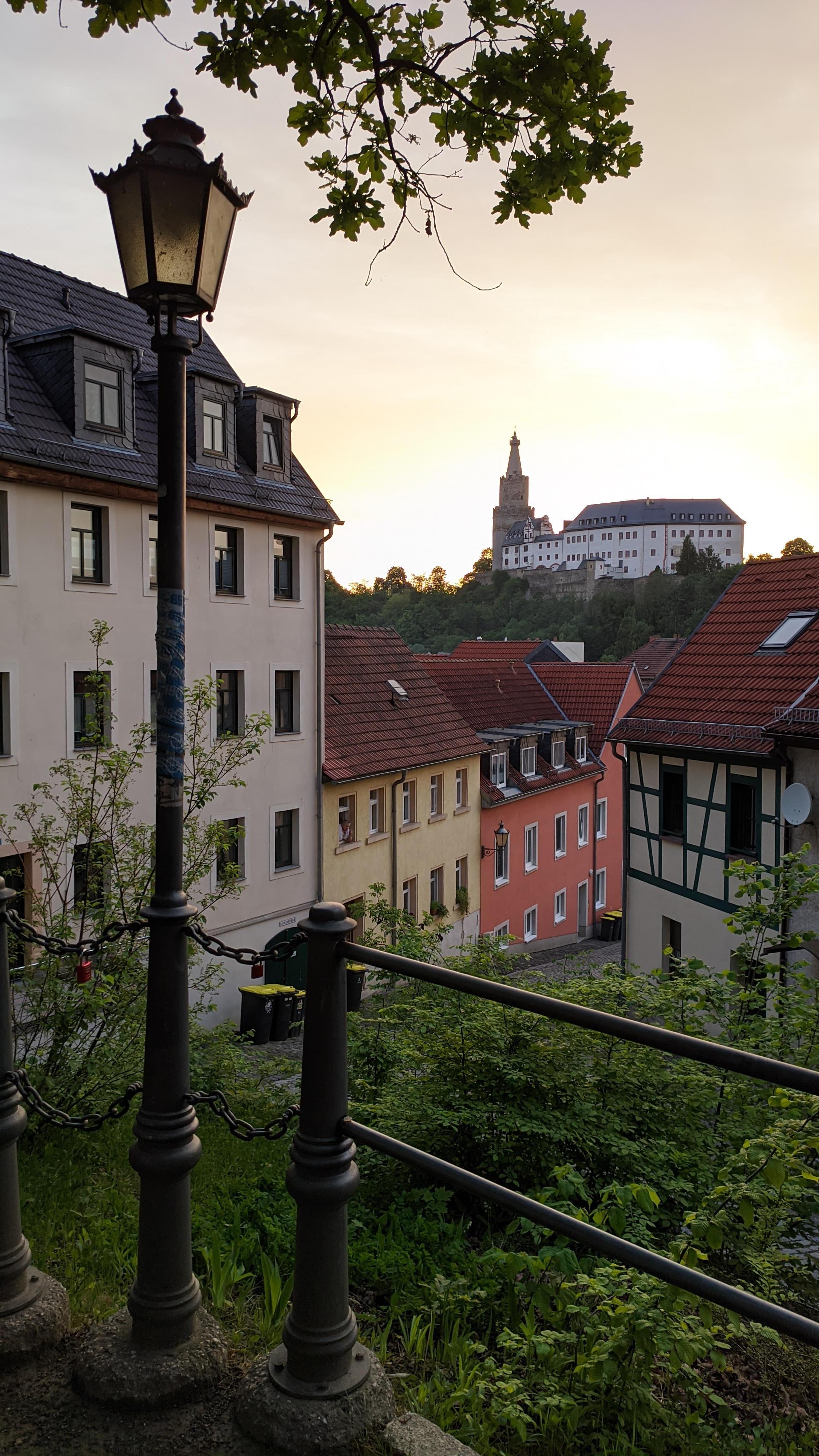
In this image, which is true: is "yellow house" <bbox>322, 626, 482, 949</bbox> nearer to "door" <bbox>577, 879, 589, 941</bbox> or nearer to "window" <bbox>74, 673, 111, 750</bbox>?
"door" <bbox>577, 879, 589, 941</bbox>

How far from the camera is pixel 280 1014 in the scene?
21031mm

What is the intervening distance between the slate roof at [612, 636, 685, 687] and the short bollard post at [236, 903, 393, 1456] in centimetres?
5535

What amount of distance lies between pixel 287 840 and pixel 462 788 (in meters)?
8.05

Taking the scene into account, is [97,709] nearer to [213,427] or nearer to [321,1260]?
[321,1260]

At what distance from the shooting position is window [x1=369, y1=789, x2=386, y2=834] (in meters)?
27.1

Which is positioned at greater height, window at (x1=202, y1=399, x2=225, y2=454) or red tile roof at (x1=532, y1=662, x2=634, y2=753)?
window at (x1=202, y1=399, x2=225, y2=454)

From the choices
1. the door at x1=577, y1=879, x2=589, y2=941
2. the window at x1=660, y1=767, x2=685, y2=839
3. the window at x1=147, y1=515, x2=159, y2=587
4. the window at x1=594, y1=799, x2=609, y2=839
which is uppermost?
the window at x1=147, y1=515, x2=159, y2=587

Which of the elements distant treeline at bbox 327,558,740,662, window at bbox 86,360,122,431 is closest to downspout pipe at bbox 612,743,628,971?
window at bbox 86,360,122,431

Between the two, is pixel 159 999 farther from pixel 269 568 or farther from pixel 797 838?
pixel 269 568

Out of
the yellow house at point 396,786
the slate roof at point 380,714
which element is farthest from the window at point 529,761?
the slate roof at point 380,714

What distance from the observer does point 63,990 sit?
534 cm

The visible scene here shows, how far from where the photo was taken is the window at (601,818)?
1533 inches

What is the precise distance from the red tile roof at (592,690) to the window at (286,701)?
59.0 feet

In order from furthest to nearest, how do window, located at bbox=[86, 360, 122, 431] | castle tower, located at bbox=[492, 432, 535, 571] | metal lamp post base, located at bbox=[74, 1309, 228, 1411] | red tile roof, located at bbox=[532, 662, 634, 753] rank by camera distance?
castle tower, located at bbox=[492, 432, 535, 571], red tile roof, located at bbox=[532, 662, 634, 753], window, located at bbox=[86, 360, 122, 431], metal lamp post base, located at bbox=[74, 1309, 228, 1411]
